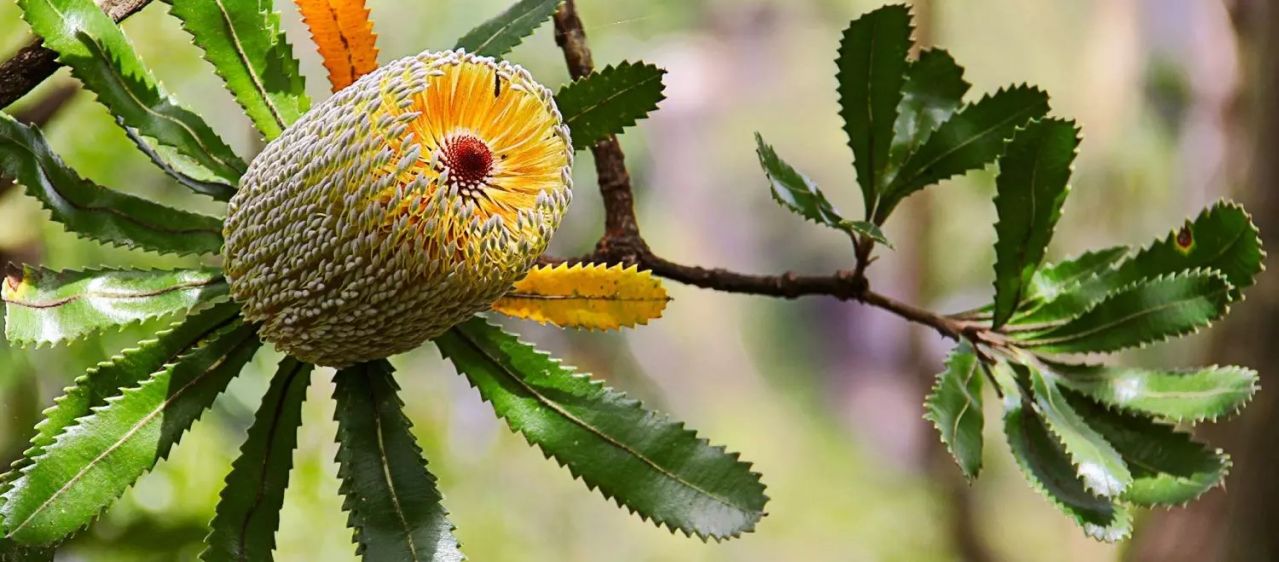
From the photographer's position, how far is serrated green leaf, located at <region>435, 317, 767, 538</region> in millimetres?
429

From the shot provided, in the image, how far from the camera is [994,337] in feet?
1.92

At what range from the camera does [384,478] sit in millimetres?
433

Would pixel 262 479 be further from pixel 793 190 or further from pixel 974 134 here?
pixel 974 134

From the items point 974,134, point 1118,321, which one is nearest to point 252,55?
point 974,134

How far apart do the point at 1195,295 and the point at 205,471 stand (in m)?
0.67

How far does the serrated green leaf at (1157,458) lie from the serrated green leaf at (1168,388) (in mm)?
10

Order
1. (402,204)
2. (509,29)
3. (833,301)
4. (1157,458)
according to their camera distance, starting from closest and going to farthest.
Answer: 1. (402,204)
2. (509,29)
3. (1157,458)
4. (833,301)

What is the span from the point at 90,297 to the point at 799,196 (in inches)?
12.5

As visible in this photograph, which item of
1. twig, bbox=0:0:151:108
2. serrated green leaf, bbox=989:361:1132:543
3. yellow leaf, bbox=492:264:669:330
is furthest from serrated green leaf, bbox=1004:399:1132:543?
twig, bbox=0:0:151:108

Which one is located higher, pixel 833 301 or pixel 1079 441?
pixel 833 301

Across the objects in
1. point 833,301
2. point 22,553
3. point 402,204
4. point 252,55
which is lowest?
point 22,553

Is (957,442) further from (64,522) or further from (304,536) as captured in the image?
(304,536)

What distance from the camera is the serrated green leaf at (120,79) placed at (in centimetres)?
41

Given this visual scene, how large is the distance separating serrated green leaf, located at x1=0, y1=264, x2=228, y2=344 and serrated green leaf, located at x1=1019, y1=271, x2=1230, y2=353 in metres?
0.44
